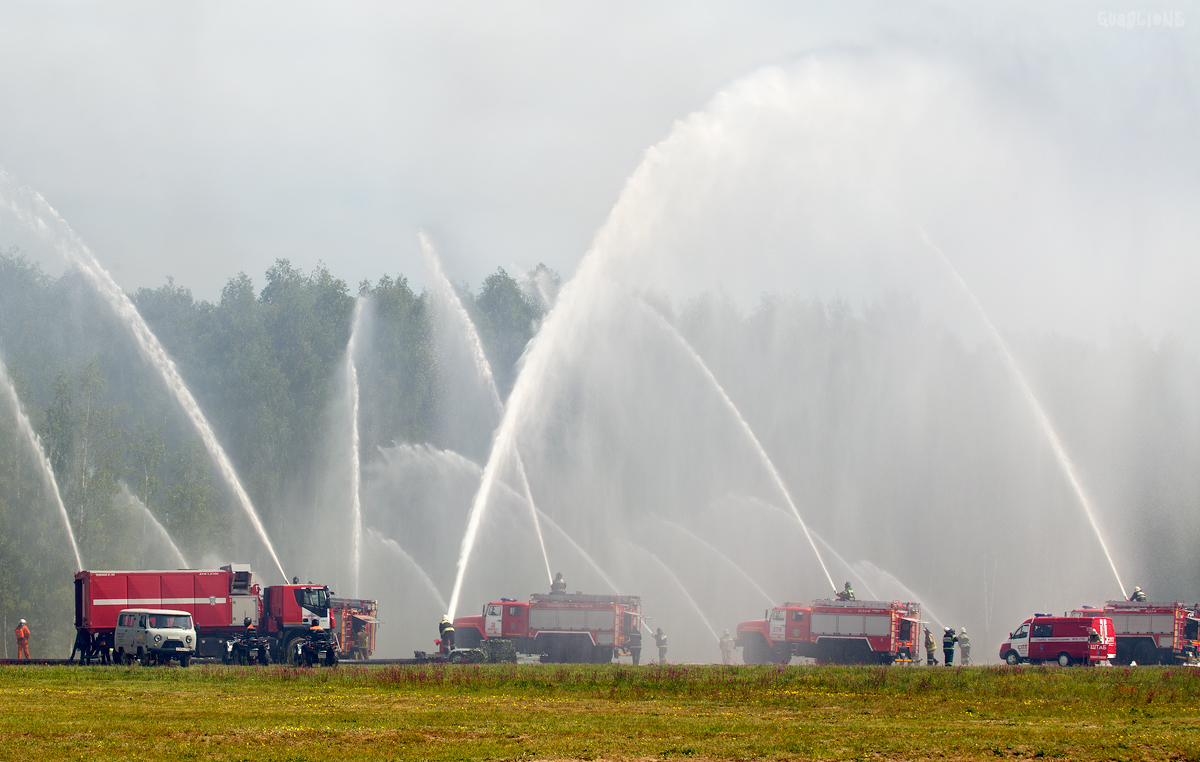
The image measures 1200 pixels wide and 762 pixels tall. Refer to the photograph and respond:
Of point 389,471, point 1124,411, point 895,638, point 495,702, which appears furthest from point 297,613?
point 1124,411

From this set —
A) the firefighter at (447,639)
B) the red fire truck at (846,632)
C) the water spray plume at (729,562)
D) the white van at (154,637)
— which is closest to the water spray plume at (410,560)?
the water spray plume at (729,562)

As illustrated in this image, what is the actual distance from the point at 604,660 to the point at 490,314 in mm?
60818

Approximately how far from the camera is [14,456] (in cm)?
6650

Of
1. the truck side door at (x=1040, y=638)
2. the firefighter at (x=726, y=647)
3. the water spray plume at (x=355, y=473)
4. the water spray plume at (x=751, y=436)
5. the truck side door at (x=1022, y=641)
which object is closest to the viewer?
the truck side door at (x=1040, y=638)

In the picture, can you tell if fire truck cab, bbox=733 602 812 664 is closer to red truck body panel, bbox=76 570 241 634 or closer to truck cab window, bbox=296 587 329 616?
truck cab window, bbox=296 587 329 616

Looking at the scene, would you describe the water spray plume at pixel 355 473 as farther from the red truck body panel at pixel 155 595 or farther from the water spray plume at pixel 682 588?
the water spray plume at pixel 682 588

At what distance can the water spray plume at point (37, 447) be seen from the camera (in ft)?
219

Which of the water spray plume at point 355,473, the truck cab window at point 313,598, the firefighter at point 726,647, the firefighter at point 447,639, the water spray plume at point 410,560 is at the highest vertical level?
the water spray plume at point 355,473

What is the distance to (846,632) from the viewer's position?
50.6 meters

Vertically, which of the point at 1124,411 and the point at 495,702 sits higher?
the point at 1124,411

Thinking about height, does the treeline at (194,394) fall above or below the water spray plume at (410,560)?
above

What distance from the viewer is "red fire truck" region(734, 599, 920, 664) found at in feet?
164

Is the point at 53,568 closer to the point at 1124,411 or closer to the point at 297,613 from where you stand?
the point at 297,613

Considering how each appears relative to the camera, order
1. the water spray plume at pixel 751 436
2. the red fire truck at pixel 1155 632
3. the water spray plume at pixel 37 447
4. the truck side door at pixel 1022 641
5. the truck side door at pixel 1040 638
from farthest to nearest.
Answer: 1. the water spray plume at pixel 751 436
2. the water spray plume at pixel 37 447
3. the truck side door at pixel 1022 641
4. the red fire truck at pixel 1155 632
5. the truck side door at pixel 1040 638
